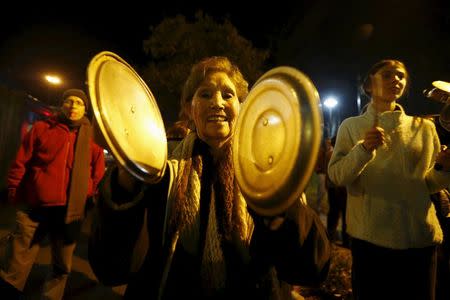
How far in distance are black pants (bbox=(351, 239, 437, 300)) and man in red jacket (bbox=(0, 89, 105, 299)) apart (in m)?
3.23

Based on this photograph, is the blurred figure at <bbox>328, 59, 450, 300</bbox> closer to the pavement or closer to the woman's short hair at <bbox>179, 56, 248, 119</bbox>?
the woman's short hair at <bbox>179, 56, 248, 119</bbox>

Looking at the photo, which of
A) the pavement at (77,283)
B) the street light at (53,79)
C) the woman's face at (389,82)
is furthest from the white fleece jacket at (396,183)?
the street light at (53,79)

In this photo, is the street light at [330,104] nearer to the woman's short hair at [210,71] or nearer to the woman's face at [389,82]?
the woman's face at [389,82]

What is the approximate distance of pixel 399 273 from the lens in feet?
7.45

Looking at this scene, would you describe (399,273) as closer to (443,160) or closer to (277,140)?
(443,160)

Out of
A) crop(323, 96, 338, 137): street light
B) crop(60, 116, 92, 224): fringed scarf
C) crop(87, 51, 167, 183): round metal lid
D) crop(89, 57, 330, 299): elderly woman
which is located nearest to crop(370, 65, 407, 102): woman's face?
crop(89, 57, 330, 299): elderly woman

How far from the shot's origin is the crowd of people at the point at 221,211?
1.31m

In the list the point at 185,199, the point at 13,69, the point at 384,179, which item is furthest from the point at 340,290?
the point at 13,69

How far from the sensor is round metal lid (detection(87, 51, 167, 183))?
3.78 feet

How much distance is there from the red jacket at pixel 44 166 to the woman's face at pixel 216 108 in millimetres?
2610

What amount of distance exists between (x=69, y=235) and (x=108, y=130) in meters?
2.96

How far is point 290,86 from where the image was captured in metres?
1.08

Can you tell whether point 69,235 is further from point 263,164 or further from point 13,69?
point 13,69

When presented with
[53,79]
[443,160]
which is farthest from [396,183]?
[53,79]
